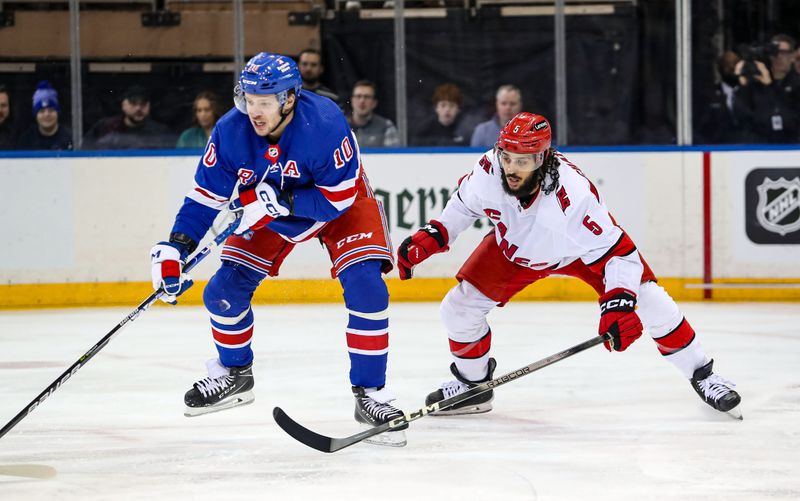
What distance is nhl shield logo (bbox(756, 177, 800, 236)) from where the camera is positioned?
258 inches

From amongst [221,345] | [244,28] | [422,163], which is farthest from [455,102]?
[221,345]

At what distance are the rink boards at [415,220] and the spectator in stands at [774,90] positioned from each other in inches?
12.2

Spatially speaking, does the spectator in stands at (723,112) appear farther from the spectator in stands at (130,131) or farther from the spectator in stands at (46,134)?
the spectator in stands at (46,134)

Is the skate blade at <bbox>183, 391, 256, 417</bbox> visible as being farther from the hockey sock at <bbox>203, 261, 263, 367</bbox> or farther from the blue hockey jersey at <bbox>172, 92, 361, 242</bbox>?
the blue hockey jersey at <bbox>172, 92, 361, 242</bbox>

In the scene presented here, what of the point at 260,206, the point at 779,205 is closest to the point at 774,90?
the point at 779,205

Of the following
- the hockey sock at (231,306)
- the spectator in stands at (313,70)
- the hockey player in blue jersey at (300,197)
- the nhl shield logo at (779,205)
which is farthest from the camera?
the spectator in stands at (313,70)

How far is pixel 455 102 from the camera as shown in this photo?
23.0 ft

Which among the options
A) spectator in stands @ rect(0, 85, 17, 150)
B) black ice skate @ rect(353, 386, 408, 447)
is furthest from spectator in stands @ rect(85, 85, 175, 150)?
black ice skate @ rect(353, 386, 408, 447)

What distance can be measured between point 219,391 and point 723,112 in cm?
399

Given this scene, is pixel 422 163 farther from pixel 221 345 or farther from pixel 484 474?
pixel 484 474

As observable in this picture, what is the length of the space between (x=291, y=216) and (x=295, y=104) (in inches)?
13.1

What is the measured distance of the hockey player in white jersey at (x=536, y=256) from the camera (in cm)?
343

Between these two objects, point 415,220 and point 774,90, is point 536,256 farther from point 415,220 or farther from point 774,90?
point 774,90

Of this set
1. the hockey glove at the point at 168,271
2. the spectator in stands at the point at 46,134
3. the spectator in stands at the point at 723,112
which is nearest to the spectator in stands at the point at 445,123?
the spectator in stands at the point at 723,112
